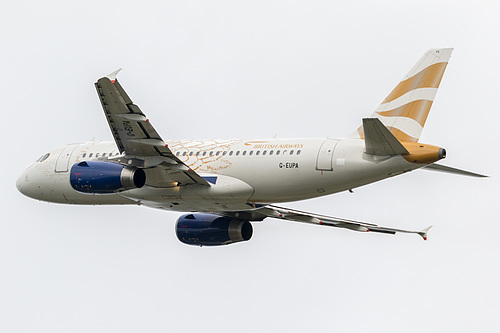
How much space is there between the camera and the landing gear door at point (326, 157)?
3484cm

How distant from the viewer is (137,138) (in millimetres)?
35062

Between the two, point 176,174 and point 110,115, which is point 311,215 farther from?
point 110,115

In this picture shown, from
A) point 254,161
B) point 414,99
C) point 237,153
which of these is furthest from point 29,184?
point 414,99

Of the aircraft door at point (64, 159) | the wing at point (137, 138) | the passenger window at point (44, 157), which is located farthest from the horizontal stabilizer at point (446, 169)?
the passenger window at point (44, 157)

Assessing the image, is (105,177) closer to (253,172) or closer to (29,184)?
(253,172)

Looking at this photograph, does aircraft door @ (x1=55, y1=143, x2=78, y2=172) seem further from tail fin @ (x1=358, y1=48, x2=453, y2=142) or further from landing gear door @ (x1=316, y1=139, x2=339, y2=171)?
tail fin @ (x1=358, y1=48, x2=453, y2=142)

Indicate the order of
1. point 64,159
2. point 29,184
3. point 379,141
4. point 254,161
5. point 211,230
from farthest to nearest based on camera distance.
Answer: point 211,230, point 29,184, point 64,159, point 254,161, point 379,141

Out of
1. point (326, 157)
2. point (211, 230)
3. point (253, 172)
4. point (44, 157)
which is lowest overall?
point (211, 230)

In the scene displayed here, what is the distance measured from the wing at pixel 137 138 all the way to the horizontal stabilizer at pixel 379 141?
7.04m

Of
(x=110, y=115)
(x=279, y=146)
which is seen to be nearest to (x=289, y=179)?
(x=279, y=146)

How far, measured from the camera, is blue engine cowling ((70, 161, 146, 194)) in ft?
117

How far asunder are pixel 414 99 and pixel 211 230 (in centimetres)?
1187

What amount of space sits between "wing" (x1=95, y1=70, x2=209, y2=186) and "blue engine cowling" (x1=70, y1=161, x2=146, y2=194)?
52 cm

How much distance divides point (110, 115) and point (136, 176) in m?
2.79
